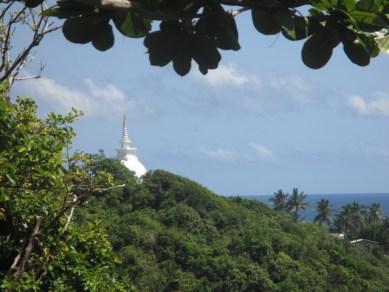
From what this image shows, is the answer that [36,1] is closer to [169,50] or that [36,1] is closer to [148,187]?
[169,50]

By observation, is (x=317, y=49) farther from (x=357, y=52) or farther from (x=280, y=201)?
(x=280, y=201)

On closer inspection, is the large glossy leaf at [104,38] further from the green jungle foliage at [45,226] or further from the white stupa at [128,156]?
the white stupa at [128,156]

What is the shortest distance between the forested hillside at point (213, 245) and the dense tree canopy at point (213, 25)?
54.3 feet

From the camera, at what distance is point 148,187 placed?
25672mm

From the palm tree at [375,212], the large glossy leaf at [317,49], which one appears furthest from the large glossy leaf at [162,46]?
the palm tree at [375,212]

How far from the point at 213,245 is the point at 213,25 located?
71.2 ft

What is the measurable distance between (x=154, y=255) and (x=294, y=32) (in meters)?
20.0

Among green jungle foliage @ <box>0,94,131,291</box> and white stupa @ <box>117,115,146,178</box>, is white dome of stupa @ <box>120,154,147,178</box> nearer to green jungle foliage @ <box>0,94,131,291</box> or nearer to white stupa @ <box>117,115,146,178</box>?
white stupa @ <box>117,115,146,178</box>

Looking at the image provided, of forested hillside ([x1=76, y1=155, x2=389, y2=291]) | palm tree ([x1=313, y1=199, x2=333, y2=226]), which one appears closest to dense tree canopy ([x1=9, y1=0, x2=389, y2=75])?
forested hillside ([x1=76, y1=155, x2=389, y2=291])

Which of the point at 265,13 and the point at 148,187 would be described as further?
the point at 148,187

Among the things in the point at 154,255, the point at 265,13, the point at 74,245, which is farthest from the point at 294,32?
the point at 154,255

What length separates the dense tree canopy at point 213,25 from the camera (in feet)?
2.79

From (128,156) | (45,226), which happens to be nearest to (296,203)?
(128,156)

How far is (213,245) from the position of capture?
2236 cm
